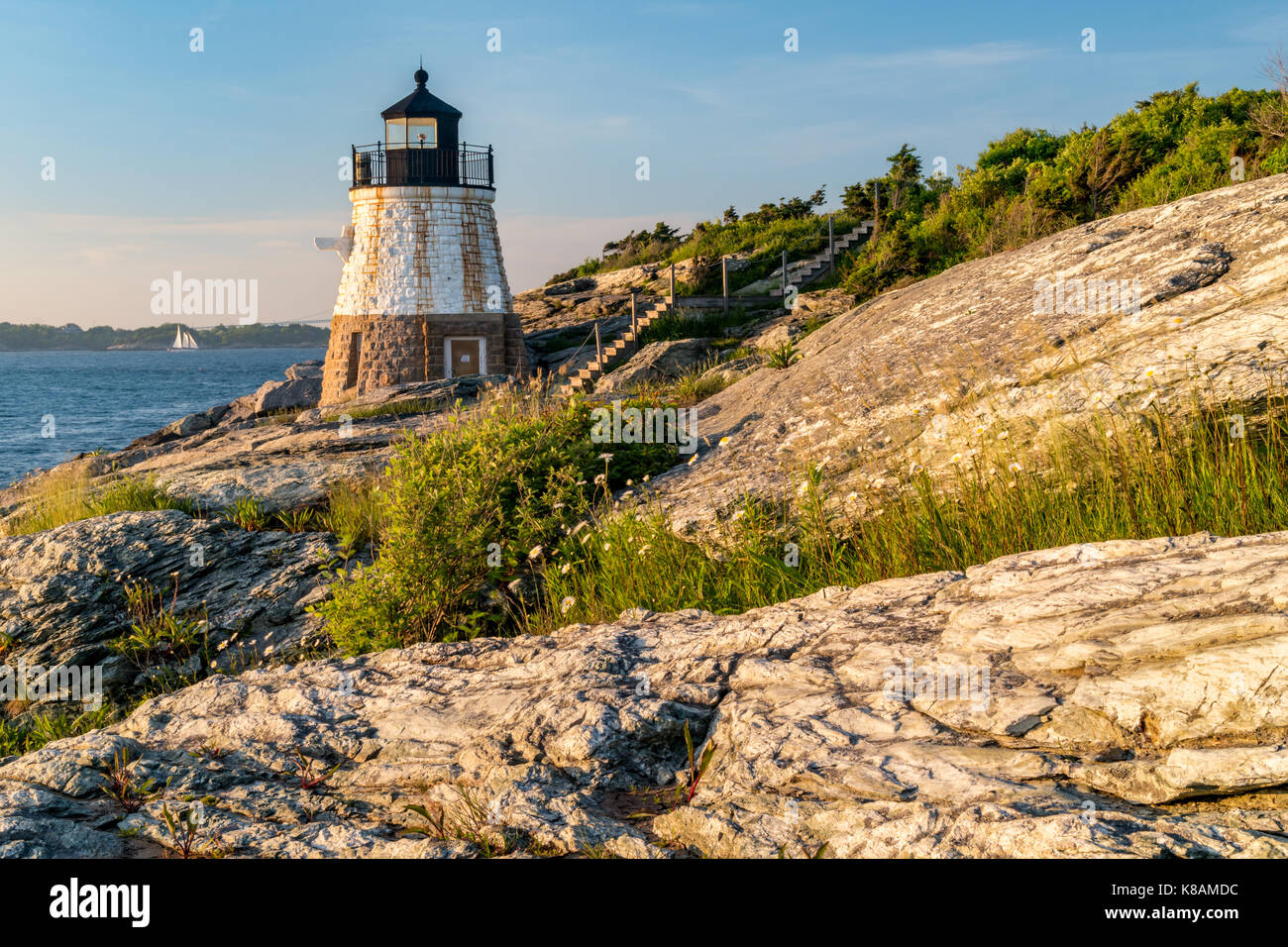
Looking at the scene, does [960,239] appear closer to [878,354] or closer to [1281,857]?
[878,354]

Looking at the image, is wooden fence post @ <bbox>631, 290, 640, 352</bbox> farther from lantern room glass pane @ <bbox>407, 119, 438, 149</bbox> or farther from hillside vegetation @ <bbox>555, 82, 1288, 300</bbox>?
lantern room glass pane @ <bbox>407, 119, 438, 149</bbox>

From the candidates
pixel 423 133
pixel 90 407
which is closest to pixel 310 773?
→ pixel 423 133

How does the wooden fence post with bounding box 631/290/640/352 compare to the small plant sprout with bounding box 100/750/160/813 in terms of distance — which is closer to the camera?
the small plant sprout with bounding box 100/750/160/813

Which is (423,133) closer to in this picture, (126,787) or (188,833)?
(126,787)

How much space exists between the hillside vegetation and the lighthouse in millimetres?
11797

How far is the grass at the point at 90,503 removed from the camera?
11.2m

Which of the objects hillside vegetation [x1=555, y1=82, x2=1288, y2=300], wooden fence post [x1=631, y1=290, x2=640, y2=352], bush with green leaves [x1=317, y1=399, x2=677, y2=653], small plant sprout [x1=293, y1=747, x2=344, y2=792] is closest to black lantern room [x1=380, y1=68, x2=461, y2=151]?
wooden fence post [x1=631, y1=290, x2=640, y2=352]

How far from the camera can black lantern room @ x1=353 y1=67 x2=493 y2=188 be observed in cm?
2881

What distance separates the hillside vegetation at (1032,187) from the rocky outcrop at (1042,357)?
476 centimetres

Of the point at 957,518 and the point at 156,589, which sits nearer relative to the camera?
the point at 957,518

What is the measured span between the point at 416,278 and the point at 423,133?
4697 mm

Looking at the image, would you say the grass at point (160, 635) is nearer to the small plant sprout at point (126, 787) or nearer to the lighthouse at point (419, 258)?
the small plant sprout at point (126, 787)

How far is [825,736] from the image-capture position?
363 centimetres

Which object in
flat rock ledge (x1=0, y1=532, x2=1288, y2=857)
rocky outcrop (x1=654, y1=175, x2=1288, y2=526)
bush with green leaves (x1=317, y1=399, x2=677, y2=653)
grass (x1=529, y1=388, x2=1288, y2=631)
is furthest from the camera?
bush with green leaves (x1=317, y1=399, x2=677, y2=653)
